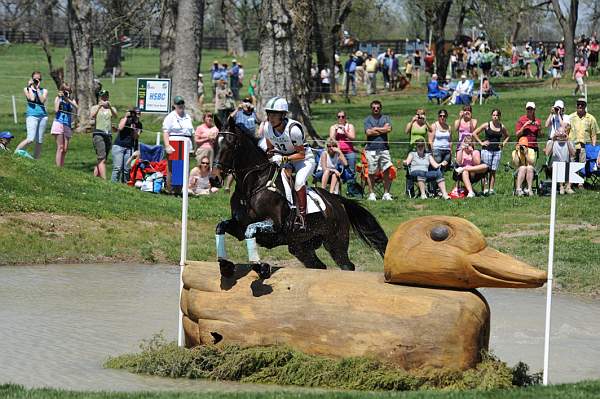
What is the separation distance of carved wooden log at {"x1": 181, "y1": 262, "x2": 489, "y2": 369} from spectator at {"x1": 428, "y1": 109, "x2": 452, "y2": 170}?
13.2 metres

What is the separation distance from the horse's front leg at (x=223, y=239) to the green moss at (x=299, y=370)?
0.77 meters

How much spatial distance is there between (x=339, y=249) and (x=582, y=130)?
36.2 ft

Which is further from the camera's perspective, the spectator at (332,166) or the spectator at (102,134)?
the spectator at (102,134)

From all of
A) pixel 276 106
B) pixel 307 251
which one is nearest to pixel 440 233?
pixel 276 106

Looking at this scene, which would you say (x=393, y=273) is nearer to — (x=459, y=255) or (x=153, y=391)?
(x=459, y=255)

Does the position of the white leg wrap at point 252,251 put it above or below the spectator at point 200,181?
above

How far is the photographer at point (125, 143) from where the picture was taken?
77.4 ft

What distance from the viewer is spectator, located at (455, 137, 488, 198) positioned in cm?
2250

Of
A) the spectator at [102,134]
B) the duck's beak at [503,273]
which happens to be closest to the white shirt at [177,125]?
the spectator at [102,134]

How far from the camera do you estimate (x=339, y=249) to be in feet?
44.3

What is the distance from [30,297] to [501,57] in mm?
47193

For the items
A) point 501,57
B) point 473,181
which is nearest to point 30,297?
point 473,181

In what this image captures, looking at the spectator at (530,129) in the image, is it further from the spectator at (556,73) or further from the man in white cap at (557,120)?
the spectator at (556,73)

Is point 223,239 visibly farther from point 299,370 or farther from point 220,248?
point 299,370
